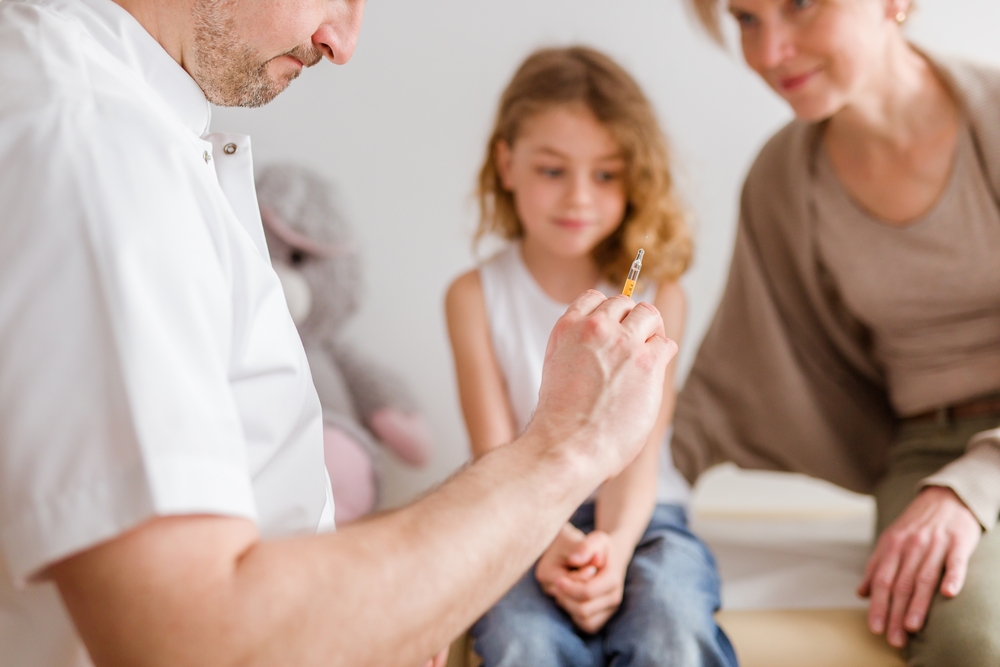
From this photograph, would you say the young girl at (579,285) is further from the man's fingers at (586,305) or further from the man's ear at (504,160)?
the man's fingers at (586,305)

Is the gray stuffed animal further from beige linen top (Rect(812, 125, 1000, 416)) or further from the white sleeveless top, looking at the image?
beige linen top (Rect(812, 125, 1000, 416))

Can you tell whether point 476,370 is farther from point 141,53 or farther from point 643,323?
point 141,53

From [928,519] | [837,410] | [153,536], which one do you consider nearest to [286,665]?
[153,536]

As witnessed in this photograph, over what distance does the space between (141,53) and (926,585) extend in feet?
3.58

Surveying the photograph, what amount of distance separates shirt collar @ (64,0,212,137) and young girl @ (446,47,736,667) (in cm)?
61

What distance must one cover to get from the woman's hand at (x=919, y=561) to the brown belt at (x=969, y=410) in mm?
264

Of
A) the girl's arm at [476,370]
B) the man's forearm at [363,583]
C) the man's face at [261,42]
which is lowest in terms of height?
the girl's arm at [476,370]

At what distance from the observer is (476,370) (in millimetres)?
1415

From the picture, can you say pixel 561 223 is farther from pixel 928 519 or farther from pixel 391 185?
pixel 928 519

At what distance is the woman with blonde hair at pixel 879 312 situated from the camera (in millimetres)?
1133

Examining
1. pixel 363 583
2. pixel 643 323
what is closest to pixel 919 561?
pixel 643 323

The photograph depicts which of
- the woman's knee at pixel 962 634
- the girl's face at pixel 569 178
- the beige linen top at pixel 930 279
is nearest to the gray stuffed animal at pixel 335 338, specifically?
the girl's face at pixel 569 178

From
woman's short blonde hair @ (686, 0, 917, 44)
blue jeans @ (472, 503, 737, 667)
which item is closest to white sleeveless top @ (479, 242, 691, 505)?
blue jeans @ (472, 503, 737, 667)

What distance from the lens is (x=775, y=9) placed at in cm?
126
